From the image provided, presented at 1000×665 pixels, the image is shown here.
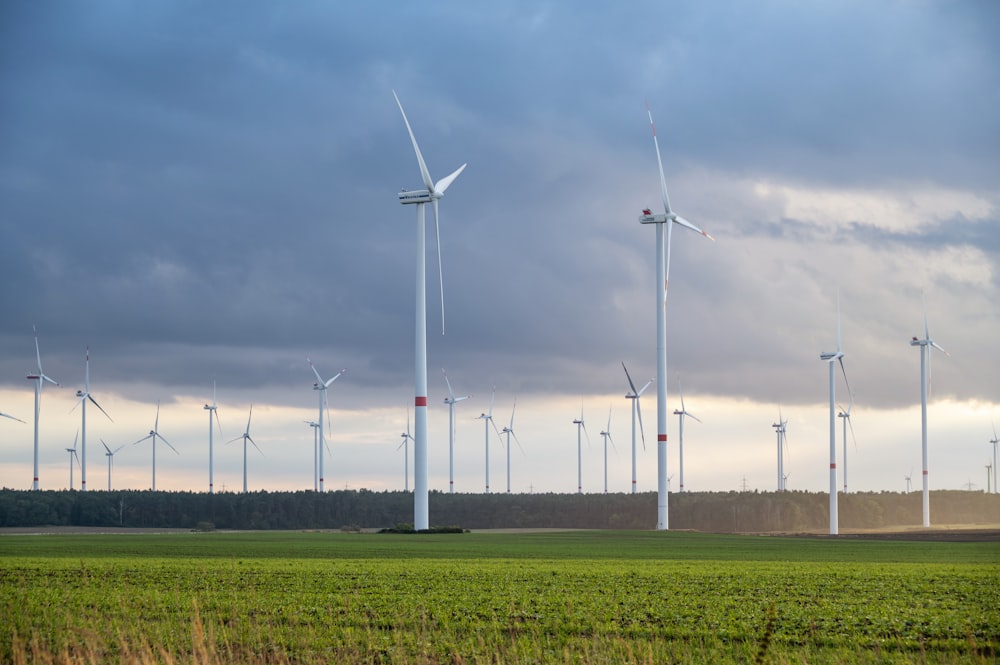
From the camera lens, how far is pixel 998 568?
50125 mm

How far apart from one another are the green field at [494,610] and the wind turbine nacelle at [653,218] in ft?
180

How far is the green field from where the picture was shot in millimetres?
24797

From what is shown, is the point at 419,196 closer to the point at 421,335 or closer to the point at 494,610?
the point at 421,335

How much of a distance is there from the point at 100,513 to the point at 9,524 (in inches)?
549

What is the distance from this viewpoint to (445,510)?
175 m

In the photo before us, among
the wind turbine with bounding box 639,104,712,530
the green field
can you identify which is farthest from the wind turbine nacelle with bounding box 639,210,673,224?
the green field

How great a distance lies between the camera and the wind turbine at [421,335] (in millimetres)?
93875

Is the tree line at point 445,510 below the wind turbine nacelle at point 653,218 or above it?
below

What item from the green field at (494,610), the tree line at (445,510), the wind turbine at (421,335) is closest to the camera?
the green field at (494,610)

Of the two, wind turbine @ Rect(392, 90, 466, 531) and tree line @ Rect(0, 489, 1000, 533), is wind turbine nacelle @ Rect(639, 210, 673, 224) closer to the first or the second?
wind turbine @ Rect(392, 90, 466, 531)

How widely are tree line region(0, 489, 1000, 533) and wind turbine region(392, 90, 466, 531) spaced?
231 feet

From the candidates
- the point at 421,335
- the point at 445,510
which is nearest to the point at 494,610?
the point at 421,335

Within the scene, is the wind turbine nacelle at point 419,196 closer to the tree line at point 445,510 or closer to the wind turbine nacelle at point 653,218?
the wind turbine nacelle at point 653,218

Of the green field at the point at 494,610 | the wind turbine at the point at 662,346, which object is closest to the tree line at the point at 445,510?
the wind turbine at the point at 662,346
